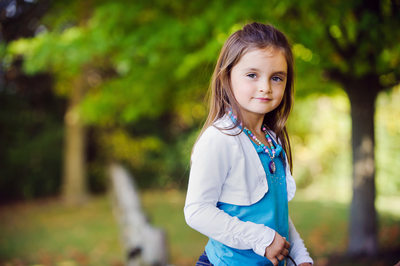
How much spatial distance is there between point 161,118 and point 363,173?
8.41 meters

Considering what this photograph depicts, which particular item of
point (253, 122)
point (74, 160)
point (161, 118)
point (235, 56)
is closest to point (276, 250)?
point (253, 122)

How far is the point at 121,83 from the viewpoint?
6133 mm

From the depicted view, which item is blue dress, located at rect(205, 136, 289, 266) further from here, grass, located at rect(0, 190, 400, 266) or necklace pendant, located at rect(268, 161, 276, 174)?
grass, located at rect(0, 190, 400, 266)

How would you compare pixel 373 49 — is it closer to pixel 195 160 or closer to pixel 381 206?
pixel 195 160

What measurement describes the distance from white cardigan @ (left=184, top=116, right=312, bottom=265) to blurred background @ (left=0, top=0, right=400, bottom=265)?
1.78 ft

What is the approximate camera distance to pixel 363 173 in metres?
4.88

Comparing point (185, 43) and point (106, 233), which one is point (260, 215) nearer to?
point (185, 43)

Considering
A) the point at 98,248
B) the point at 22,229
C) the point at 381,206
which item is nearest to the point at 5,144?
the point at 22,229

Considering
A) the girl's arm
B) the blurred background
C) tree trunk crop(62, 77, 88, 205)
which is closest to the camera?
the girl's arm

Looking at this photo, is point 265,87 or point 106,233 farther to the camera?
point 106,233

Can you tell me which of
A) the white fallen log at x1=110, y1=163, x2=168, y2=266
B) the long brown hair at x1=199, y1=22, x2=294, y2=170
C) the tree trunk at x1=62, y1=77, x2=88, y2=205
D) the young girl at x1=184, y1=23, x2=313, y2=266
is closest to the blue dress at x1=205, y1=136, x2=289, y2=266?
the young girl at x1=184, y1=23, x2=313, y2=266

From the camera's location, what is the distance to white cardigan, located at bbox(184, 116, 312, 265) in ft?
4.58

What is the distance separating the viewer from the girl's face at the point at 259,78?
1486 mm

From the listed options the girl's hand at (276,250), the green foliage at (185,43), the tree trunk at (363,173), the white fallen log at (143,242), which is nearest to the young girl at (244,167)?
the girl's hand at (276,250)
